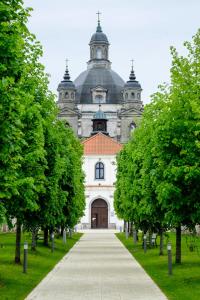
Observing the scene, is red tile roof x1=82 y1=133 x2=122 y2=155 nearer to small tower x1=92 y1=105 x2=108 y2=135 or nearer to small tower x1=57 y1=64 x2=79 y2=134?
small tower x1=92 y1=105 x2=108 y2=135

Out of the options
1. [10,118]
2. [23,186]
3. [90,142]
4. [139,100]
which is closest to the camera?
[10,118]

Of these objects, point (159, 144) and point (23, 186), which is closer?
point (23, 186)

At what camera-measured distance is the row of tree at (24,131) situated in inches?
707

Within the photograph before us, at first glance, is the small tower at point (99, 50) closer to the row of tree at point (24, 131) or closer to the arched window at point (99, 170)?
the arched window at point (99, 170)

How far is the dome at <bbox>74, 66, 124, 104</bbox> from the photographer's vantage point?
131875 millimetres

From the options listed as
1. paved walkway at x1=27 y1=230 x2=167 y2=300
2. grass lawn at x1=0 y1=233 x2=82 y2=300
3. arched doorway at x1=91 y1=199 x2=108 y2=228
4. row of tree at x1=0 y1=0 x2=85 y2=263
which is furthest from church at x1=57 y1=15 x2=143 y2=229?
paved walkway at x1=27 y1=230 x2=167 y2=300

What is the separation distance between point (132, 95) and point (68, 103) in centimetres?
1150

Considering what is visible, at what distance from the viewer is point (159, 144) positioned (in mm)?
26156

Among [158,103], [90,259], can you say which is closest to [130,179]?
[90,259]

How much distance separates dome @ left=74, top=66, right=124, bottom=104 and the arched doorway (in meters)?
29.6

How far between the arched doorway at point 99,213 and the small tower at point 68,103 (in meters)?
23.2

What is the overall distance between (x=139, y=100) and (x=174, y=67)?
100790mm

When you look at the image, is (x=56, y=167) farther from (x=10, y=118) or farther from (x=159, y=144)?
(x=10, y=118)

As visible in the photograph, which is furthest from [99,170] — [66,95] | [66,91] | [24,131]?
[24,131]
